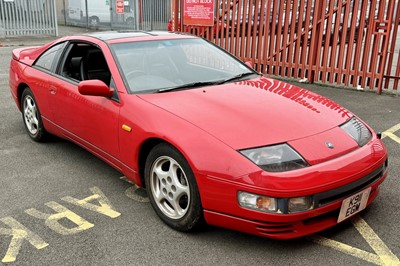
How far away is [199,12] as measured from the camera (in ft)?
32.6

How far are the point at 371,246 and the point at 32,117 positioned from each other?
3.92 m

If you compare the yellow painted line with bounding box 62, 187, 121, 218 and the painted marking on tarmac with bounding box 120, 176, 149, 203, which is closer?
the yellow painted line with bounding box 62, 187, 121, 218

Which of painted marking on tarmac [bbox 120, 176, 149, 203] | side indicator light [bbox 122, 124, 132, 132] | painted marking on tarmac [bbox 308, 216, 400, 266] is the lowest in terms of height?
painted marking on tarmac [bbox 120, 176, 149, 203]

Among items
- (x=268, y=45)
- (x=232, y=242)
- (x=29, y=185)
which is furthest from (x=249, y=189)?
(x=268, y=45)

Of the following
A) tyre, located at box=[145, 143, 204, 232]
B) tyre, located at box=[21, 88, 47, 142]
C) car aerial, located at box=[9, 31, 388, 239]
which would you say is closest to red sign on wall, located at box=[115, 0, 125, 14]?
tyre, located at box=[21, 88, 47, 142]

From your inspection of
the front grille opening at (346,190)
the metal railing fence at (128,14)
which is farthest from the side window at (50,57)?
the metal railing fence at (128,14)

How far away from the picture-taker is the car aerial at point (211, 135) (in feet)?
8.50

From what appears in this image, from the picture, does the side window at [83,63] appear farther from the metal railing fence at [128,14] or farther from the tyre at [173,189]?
the metal railing fence at [128,14]

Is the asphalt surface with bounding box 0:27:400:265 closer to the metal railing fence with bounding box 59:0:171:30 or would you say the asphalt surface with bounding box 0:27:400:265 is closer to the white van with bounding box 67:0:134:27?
the metal railing fence with bounding box 59:0:171:30

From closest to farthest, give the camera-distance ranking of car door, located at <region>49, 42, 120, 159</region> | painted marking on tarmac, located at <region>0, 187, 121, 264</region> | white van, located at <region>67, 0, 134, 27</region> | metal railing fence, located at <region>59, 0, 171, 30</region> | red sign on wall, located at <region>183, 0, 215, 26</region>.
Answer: painted marking on tarmac, located at <region>0, 187, 121, 264</region> → car door, located at <region>49, 42, 120, 159</region> → red sign on wall, located at <region>183, 0, 215, 26</region> → metal railing fence, located at <region>59, 0, 171, 30</region> → white van, located at <region>67, 0, 134, 27</region>

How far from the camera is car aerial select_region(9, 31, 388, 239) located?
2592 mm

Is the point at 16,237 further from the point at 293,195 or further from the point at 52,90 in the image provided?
the point at 293,195

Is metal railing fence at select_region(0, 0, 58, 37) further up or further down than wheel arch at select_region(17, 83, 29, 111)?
further up

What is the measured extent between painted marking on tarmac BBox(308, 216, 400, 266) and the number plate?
0.63 feet
